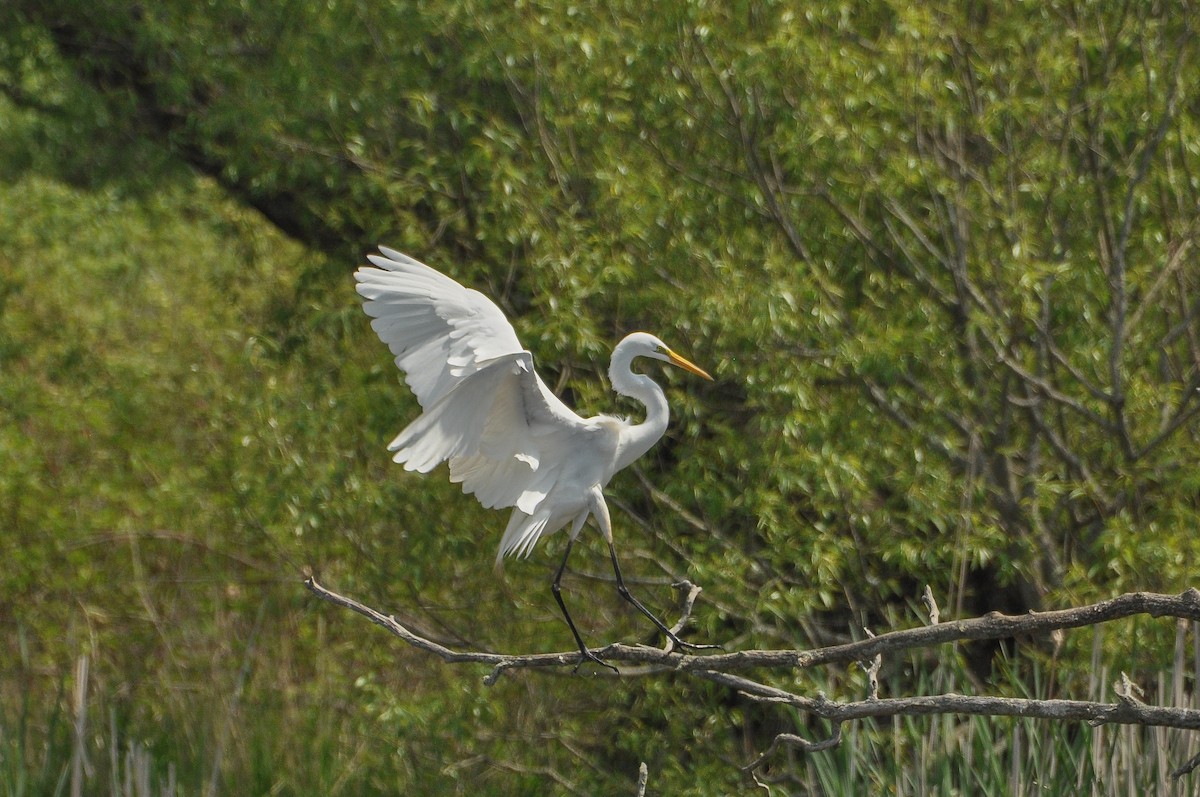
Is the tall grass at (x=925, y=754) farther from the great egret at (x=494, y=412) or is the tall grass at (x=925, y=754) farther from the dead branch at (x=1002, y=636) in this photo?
the dead branch at (x=1002, y=636)

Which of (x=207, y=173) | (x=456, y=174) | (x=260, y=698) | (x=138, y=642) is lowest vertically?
(x=138, y=642)

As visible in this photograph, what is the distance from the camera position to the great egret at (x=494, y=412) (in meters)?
3.29

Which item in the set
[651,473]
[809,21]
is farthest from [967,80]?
[651,473]

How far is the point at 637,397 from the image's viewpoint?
153 inches

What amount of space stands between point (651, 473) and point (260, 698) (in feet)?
6.77

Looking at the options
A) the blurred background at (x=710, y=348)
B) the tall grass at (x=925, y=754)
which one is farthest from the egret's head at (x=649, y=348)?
the tall grass at (x=925, y=754)

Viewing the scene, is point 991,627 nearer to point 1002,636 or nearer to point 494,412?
point 1002,636

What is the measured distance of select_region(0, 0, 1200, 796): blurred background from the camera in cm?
464

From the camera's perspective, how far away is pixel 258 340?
5730 millimetres

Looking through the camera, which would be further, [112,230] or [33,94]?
[112,230]

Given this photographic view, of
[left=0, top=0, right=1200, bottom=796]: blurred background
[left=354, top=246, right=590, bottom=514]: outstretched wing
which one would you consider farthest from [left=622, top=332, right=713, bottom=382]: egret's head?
[left=0, top=0, right=1200, bottom=796]: blurred background

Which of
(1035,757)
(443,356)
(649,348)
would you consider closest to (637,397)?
(649,348)

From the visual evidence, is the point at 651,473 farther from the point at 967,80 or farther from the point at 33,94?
the point at 33,94

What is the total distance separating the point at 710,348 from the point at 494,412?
1.36 meters
